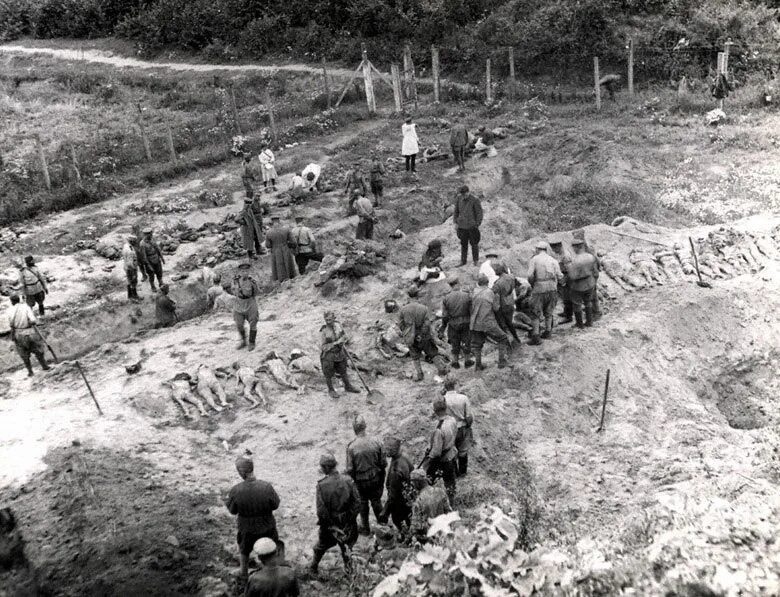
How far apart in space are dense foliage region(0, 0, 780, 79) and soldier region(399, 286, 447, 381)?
1914 cm

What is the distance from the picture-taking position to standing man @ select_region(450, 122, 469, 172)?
19.3 m

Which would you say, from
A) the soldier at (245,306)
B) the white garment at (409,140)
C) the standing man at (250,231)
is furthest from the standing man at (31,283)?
the white garment at (409,140)

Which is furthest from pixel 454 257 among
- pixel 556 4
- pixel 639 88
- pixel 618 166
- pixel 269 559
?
pixel 556 4

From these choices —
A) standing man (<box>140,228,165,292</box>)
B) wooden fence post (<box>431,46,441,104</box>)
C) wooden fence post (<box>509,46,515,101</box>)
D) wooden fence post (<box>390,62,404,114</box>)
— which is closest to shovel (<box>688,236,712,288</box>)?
standing man (<box>140,228,165,292</box>)

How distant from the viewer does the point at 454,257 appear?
50.2 feet

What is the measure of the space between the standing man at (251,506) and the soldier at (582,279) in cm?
674

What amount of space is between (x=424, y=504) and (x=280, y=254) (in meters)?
9.01

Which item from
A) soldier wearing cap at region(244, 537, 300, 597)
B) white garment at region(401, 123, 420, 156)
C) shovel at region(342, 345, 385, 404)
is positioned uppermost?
white garment at region(401, 123, 420, 156)

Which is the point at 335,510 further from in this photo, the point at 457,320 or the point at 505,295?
the point at 505,295

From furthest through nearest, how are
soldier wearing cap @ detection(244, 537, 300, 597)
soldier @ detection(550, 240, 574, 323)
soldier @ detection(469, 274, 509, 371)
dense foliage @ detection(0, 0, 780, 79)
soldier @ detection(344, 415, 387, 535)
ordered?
dense foliage @ detection(0, 0, 780, 79) → soldier @ detection(550, 240, 574, 323) → soldier @ detection(469, 274, 509, 371) → soldier @ detection(344, 415, 387, 535) → soldier wearing cap @ detection(244, 537, 300, 597)

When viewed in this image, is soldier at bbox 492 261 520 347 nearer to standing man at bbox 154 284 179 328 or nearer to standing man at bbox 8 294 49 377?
standing man at bbox 154 284 179 328

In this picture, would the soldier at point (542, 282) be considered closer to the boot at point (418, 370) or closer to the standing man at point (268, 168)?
the boot at point (418, 370)

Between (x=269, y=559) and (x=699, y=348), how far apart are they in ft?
30.8

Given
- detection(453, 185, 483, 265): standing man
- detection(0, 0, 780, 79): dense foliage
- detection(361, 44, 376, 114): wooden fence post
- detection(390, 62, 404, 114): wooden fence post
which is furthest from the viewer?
detection(361, 44, 376, 114): wooden fence post
